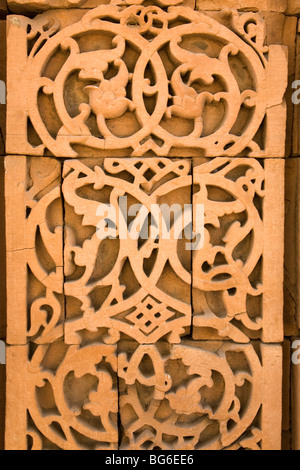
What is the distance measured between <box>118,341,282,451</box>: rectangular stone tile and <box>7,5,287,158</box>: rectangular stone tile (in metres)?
1.11

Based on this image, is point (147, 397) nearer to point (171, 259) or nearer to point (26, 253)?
point (171, 259)

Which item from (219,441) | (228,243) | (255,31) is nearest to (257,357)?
(219,441)

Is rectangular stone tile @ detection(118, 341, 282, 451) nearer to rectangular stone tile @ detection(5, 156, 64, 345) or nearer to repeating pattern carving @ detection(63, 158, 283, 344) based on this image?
repeating pattern carving @ detection(63, 158, 283, 344)

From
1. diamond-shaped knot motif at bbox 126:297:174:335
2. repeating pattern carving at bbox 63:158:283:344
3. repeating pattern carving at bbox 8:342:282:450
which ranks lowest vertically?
repeating pattern carving at bbox 8:342:282:450

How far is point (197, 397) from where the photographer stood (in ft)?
6.20

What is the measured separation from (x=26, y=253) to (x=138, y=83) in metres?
1.10

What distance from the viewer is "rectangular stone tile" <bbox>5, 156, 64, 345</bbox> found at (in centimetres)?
186

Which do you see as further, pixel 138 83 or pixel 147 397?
pixel 147 397

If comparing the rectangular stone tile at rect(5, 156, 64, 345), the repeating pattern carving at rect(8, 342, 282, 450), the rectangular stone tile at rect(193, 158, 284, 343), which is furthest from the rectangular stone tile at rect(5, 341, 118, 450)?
the rectangular stone tile at rect(193, 158, 284, 343)

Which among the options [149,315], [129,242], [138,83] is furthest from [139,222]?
[138,83]

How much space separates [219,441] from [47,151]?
188 centimetres

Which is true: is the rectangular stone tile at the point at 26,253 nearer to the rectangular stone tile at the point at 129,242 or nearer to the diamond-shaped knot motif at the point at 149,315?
the rectangular stone tile at the point at 129,242

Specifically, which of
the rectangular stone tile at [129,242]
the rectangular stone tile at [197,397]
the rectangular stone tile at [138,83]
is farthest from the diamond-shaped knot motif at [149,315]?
the rectangular stone tile at [138,83]

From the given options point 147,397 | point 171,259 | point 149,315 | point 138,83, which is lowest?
point 147,397
